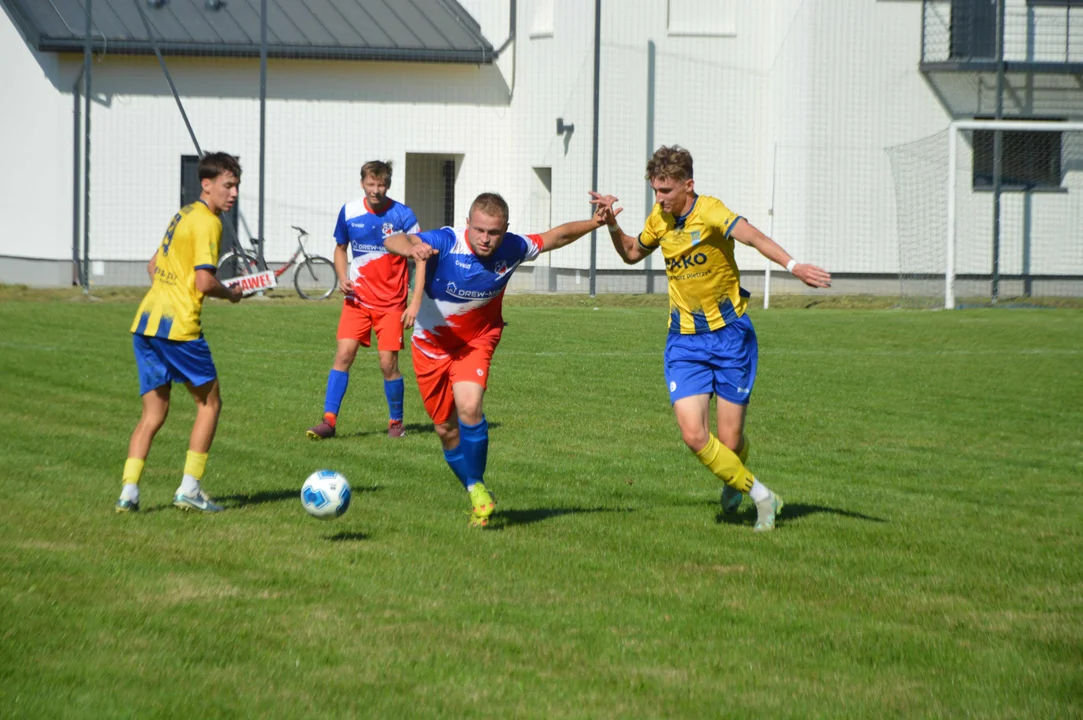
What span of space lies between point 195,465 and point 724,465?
2.93m

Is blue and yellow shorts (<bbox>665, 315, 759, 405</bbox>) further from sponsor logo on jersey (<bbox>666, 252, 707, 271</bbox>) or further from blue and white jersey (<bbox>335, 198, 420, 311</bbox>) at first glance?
blue and white jersey (<bbox>335, 198, 420, 311</bbox>)

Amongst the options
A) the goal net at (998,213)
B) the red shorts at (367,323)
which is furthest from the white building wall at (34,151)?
the red shorts at (367,323)

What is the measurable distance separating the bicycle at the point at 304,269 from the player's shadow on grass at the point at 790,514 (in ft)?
60.9

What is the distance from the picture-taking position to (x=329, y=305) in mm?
23141

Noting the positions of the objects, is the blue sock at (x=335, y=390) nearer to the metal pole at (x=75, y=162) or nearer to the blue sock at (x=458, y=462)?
the blue sock at (x=458, y=462)

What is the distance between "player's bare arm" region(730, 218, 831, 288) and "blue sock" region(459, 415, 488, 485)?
5.70ft

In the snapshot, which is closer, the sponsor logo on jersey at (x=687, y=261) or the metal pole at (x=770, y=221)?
the sponsor logo on jersey at (x=687, y=261)

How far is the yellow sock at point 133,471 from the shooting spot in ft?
23.6

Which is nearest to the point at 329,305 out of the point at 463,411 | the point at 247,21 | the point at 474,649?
the point at 247,21

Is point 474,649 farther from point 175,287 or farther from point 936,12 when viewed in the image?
point 936,12

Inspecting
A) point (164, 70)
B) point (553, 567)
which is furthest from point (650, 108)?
point (553, 567)

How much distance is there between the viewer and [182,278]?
7199mm

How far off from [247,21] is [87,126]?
4937 millimetres

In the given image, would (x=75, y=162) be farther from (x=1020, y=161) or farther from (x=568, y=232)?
(x=568, y=232)
